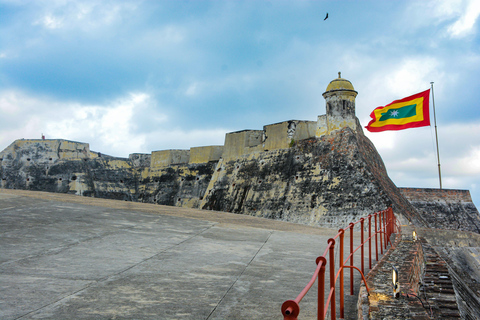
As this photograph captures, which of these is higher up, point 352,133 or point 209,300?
point 352,133

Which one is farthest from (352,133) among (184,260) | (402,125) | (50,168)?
(50,168)

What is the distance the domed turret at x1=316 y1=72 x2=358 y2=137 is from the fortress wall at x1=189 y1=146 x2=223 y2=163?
30.9 feet

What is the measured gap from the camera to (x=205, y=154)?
24.6m

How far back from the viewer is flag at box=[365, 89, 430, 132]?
13789 mm

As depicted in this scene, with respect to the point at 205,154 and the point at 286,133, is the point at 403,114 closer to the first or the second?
the point at 286,133

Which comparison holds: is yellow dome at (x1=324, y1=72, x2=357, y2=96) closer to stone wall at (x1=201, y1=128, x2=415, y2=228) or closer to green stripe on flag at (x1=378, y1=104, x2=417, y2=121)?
stone wall at (x1=201, y1=128, x2=415, y2=228)

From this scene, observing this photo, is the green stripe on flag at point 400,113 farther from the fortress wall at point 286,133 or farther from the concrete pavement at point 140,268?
the concrete pavement at point 140,268

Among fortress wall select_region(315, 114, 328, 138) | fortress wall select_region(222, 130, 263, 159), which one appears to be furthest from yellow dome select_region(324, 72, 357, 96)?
fortress wall select_region(222, 130, 263, 159)

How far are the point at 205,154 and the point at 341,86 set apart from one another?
1111 cm

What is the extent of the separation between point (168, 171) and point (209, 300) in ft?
75.3

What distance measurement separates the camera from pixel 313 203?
50.0ft

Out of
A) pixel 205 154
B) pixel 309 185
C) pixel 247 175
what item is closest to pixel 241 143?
pixel 247 175

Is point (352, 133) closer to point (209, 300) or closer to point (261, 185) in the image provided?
point (261, 185)

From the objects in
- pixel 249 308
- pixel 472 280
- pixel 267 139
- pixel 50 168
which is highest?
pixel 267 139
